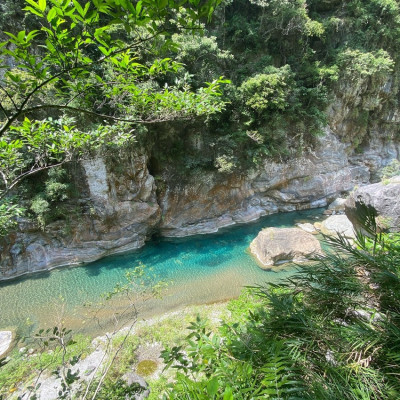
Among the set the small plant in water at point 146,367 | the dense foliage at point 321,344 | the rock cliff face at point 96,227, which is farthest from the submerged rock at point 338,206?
the dense foliage at point 321,344

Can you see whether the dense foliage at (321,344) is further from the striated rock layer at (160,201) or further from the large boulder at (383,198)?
the striated rock layer at (160,201)

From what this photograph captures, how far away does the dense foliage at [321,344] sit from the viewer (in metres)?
1.17

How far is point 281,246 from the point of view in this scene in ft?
30.2

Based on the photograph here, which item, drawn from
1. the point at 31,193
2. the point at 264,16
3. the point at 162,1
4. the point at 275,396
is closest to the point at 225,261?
the point at 31,193

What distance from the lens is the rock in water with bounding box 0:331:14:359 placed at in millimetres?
5747

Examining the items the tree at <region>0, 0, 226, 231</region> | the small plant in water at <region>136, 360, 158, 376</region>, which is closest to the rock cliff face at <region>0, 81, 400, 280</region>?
the small plant in water at <region>136, 360, 158, 376</region>

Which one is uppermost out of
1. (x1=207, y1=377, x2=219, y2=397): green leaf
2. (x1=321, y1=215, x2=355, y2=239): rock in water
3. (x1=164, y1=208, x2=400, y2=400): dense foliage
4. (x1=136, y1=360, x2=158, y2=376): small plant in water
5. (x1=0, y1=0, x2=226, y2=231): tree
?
(x1=0, y1=0, x2=226, y2=231): tree

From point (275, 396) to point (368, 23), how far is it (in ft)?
57.3

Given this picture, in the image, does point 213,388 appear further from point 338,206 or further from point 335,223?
point 338,206

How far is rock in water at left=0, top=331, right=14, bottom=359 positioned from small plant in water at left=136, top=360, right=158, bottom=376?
3486mm

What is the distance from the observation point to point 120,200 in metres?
9.66

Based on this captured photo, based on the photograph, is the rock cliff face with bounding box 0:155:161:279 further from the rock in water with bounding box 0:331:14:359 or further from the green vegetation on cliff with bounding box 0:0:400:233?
the rock in water with bounding box 0:331:14:359

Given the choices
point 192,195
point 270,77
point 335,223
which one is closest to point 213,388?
point 192,195

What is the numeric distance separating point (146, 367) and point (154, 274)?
315 centimetres
